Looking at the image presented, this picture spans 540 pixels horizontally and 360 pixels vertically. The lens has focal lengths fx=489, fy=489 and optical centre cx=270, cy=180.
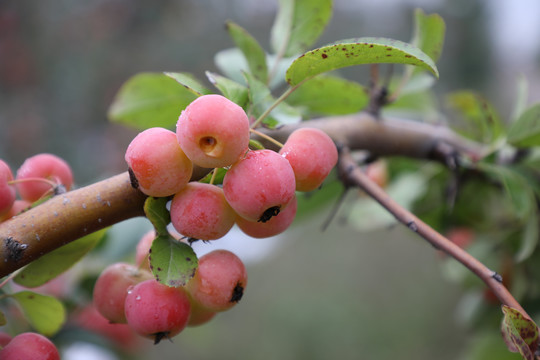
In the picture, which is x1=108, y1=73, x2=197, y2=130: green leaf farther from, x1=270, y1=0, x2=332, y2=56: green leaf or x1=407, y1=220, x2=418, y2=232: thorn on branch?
x1=407, y1=220, x2=418, y2=232: thorn on branch

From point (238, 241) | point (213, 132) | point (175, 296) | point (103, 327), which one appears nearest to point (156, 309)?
point (175, 296)

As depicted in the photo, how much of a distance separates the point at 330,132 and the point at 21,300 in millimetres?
287

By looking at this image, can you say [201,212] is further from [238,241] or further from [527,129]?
[238,241]

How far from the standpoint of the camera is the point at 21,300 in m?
0.38

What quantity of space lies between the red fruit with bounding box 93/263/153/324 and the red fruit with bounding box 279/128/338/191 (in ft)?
0.45

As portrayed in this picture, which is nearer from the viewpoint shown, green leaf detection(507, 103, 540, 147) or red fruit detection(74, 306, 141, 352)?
green leaf detection(507, 103, 540, 147)

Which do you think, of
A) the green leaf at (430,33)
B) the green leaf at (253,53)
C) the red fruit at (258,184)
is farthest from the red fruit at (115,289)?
the green leaf at (430,33)

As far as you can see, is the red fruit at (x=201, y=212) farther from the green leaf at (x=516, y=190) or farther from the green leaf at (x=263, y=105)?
the green leaf at (x=516, y=190)

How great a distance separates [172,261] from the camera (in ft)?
1.02

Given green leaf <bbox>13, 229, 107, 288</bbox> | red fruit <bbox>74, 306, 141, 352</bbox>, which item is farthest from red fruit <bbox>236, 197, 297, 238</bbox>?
red fruit <bbox>74, 306, 141, 352</bbox>

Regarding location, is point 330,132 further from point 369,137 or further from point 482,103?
point 482,103

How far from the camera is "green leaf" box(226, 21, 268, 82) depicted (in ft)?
1.48

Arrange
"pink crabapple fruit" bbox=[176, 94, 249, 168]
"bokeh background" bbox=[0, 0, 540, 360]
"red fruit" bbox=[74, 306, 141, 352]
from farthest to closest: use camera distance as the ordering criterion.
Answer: "bokeh background" bbox=[0, 0, 540, 360] < "red fruit" bbox=[74, 306, 141, 352] < "pink crabapple fruit" bbox=[176, 94, 249, 168]

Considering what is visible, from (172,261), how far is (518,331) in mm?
226
